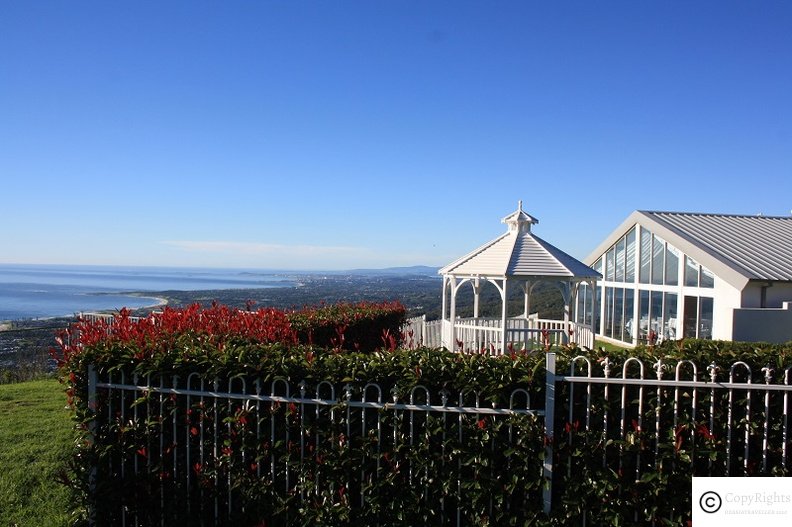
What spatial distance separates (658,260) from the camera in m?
18.6

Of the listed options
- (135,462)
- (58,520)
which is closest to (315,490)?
(135,462)

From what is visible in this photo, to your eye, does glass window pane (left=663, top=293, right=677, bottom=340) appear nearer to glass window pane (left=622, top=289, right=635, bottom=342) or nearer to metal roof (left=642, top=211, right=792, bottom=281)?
glass window pane (left=622, top=289, right=635, bottom=342)

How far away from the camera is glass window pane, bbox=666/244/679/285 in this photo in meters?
17.7

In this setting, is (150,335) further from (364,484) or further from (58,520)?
(364,484)

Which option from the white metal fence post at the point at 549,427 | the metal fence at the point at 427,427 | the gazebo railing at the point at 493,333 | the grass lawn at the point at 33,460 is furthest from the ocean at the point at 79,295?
the gazebo railing at the point at 493,333

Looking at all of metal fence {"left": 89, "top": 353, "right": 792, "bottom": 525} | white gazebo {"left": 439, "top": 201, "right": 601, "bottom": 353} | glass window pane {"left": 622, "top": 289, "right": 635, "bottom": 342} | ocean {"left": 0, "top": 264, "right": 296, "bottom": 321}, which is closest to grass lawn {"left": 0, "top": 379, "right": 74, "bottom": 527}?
metal fence {"left": 89, "top": 353, "right": 792, "bottom": 525}

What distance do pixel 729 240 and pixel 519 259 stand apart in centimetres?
970

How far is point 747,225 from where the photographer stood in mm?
20516

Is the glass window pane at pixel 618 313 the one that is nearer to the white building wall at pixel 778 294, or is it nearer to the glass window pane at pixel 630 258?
the glass window pane at pixel 630 258

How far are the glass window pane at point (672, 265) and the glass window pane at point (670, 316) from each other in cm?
46

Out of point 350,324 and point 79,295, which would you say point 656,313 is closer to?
point 350,324

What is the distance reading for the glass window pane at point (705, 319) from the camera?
16266 mm

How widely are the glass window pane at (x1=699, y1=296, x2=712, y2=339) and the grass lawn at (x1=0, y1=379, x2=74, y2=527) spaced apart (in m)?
16.3

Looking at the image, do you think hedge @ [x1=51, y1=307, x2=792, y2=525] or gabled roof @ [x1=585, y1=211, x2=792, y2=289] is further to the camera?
gabled roof @ [x1=585, y1=211, x2=792, y2=289]
